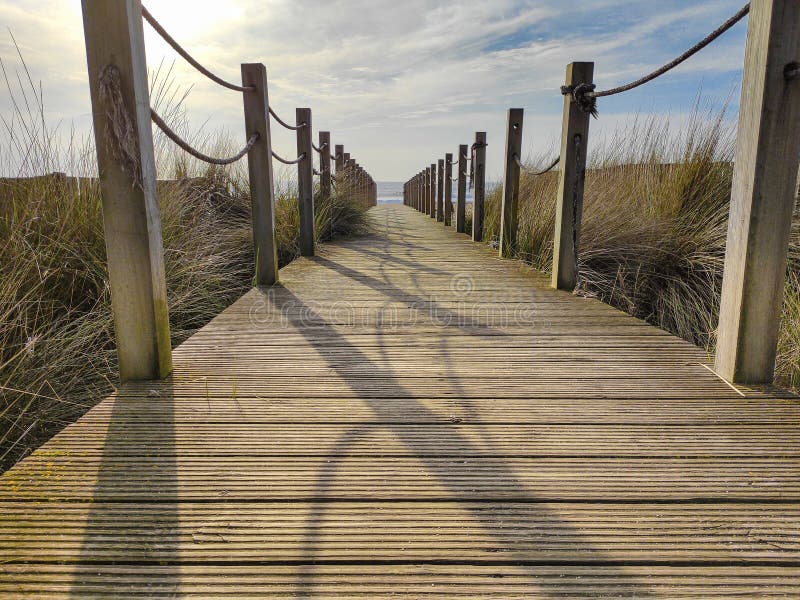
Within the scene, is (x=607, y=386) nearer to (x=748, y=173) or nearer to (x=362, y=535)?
(x=748, y=173)

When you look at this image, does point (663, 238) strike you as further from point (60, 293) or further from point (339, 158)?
point (339, 158)

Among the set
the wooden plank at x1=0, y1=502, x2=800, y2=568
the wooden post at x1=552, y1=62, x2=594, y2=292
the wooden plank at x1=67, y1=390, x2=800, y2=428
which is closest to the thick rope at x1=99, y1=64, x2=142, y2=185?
the wooden plank at x1=67, y1=390, x2=800, y2=428

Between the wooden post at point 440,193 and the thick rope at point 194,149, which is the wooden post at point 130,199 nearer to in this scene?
the thick rope at point 194,149

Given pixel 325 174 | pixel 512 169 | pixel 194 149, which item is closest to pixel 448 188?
pixel 325 174

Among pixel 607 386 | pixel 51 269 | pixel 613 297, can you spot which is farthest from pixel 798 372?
pixel 51 269

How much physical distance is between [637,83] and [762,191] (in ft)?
3.52

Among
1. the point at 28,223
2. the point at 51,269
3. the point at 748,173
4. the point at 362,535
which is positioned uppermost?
the point at 748,173

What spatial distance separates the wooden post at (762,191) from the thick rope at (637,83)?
0.60 feet

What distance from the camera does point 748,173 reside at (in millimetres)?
1585

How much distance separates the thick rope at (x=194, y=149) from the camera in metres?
1.79

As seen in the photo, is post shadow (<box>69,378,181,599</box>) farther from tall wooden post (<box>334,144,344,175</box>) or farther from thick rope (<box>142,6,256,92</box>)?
tall wooden post (<box>334,144,344,175</box>)

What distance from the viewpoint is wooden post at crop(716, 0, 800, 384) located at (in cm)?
150

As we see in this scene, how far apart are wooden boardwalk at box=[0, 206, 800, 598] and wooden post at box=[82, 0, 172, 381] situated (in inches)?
6.2

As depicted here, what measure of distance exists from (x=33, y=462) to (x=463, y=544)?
39.3 inches
